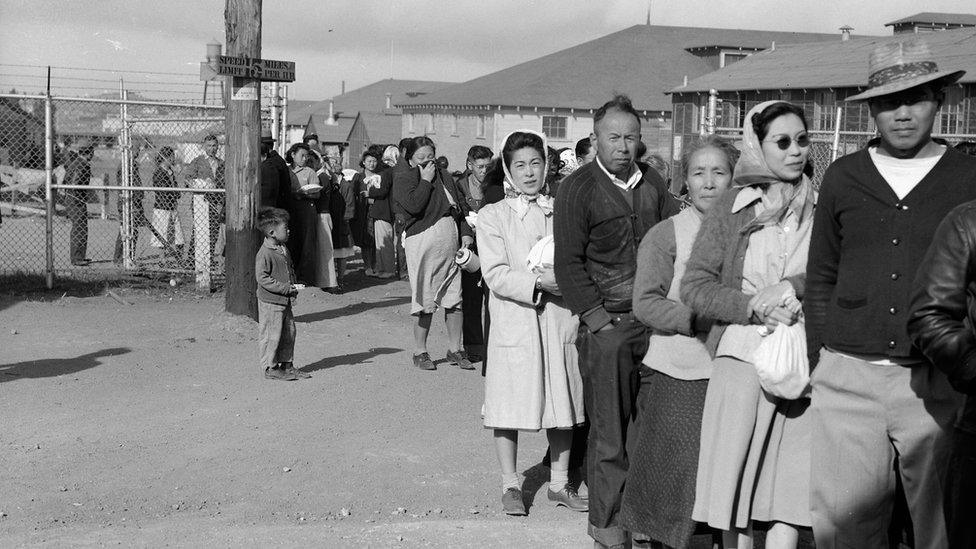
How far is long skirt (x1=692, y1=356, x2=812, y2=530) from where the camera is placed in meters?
4.48

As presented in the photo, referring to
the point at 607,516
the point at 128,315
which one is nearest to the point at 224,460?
the point at 607,516

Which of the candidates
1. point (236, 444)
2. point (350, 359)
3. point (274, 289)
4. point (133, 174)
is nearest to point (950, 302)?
point (236, 444)

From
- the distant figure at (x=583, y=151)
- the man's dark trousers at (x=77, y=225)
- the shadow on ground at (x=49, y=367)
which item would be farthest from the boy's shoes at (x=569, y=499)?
the man's dark trousers at (x=77, y=225)

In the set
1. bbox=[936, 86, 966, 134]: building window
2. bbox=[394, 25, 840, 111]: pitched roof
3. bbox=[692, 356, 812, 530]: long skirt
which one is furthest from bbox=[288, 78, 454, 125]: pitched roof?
bbox=[692, 356, 812, 530]: long skirt

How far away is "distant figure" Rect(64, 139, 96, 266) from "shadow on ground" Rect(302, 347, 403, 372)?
5881 millimetres

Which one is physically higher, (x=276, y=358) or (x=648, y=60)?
(x=648, y=60)

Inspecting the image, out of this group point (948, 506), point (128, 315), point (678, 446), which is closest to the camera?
point (948, 506)

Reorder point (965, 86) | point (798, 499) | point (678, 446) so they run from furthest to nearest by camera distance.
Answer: point (965, 86) < point (678, 446) < point (798, 499)

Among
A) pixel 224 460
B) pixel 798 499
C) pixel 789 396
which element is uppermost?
pixel 789 396

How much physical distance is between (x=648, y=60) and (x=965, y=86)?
26589mm

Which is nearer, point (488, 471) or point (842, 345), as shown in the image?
point (842, 345)

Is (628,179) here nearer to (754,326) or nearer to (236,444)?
(754,326)

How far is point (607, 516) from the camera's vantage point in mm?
5492

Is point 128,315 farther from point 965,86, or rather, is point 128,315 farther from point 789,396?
point 965,86
